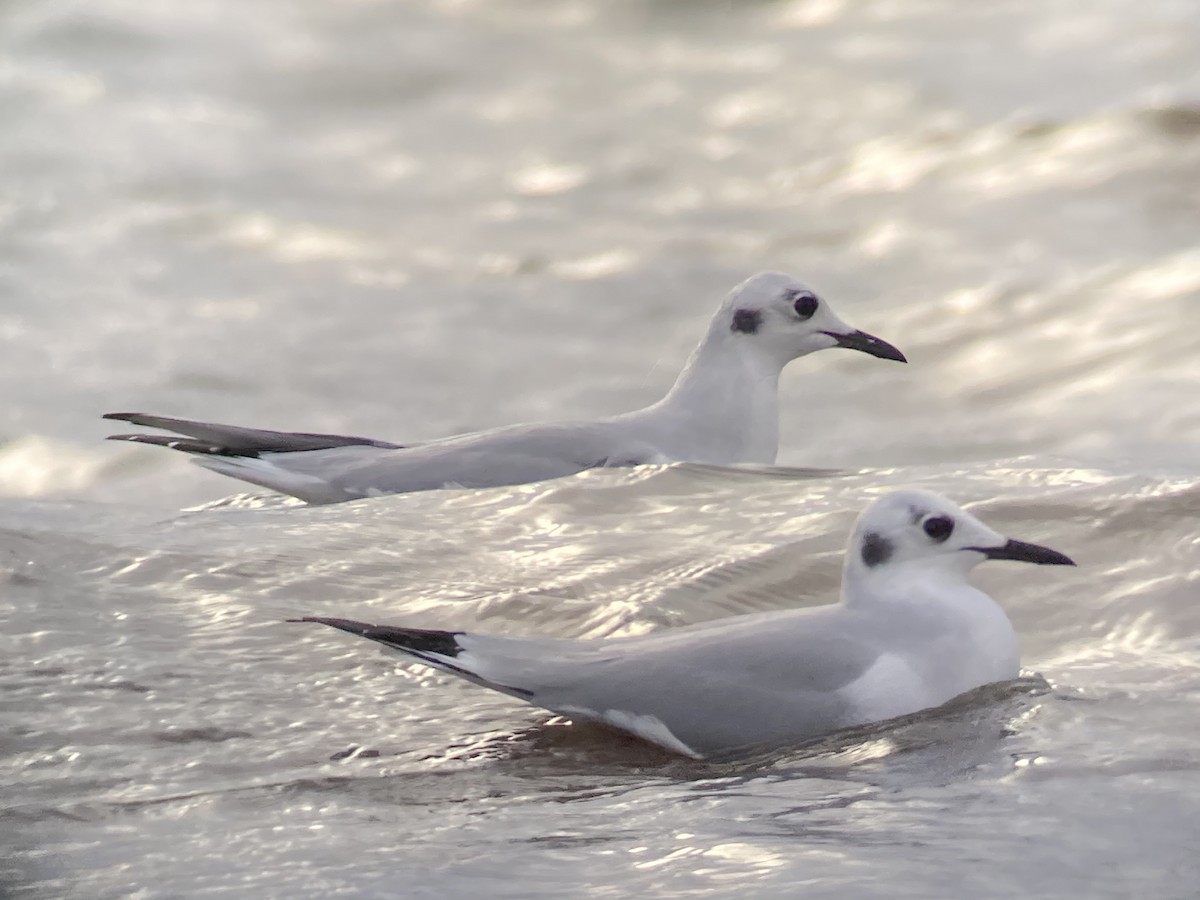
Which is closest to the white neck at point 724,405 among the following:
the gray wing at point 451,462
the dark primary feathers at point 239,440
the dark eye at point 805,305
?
the dark eye at point 805,305

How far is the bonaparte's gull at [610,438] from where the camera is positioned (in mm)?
6875

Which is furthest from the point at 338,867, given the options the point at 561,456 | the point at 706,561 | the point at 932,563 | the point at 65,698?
the point at 561,456

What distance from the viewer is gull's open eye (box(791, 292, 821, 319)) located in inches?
296

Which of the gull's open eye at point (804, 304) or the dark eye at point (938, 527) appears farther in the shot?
the gull's open eye at point (804, 304)

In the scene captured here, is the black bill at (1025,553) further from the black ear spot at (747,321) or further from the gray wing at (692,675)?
the black ear spot at (747,321)

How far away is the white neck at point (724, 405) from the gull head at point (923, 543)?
248 cm

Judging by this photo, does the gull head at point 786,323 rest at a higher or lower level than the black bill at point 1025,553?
higher

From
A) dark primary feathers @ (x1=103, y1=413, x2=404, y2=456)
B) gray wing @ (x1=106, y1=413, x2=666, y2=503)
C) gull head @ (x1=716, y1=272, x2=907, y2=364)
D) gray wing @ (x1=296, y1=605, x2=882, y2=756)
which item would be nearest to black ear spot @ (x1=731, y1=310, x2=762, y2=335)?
gull head @ (x1=716, y1=272, x2=907, y2=364)

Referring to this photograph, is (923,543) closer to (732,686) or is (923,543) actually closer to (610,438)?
(732,686)

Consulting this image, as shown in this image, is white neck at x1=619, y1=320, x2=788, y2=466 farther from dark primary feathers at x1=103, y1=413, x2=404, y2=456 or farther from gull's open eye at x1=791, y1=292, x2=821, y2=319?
dark primary feathers at x1=103, y1=413, x2=404, y2=456

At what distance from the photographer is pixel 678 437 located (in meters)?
7.24

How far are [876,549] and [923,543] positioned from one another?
12 cm

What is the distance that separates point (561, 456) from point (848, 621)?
95.1 inches

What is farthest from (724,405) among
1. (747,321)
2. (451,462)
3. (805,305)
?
(451,462)
